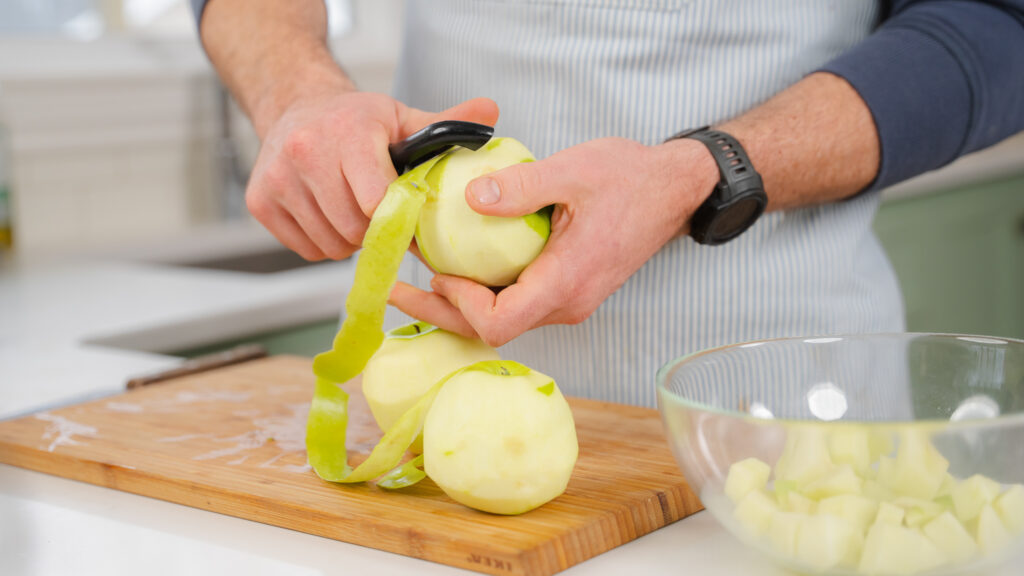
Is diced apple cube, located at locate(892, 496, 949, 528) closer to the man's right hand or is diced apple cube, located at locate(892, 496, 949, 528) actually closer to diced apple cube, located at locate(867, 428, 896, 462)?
diced apple cube, located at locate(867, 428, 896, 462)

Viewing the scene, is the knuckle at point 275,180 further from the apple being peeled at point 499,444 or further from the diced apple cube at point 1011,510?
the diced apple cube at point 1011,510

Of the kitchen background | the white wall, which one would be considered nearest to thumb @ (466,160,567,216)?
the kitchen background

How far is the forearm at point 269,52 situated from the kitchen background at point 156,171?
98cm

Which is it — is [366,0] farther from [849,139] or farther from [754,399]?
[754,399]

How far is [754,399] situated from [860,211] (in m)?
0.42

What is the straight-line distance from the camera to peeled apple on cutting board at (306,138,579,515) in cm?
66

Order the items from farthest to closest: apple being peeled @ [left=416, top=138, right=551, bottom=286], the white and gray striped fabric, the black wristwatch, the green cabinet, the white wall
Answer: the green cabinet → the white wall → the white and gray striped fabric → the black wristwatch → apple being peeled @ [left=416, top=138, right=551, bottom=286]

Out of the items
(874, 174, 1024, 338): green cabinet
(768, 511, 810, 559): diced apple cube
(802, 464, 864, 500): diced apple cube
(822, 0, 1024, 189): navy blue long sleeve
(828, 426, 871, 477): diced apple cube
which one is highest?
(822, 0, 1024, 189): navy blue long sleeve

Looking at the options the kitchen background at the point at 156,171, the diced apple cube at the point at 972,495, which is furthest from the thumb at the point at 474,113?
the kitchen background at the point at 156,171

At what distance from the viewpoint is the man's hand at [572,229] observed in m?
0.73

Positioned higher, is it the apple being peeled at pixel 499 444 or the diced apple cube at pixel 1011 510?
the diced apple cube at pixel 1011 510

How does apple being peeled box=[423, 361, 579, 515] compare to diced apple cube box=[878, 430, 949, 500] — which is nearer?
diced apple cube box=[878, 430, 949, 500]

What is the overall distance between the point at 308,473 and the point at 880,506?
1.35ft

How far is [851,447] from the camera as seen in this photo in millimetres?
526
